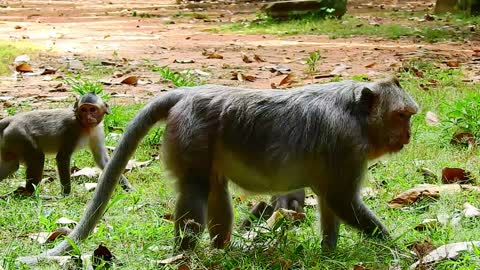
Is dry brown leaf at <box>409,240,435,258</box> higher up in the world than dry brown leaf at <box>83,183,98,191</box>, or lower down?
higher up

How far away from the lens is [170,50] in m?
14.7

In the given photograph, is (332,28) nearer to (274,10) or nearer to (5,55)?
(274,10)

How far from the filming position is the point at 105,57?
13211 mm

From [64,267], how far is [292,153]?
4.44 feet

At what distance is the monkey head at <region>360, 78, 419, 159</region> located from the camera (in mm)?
4637

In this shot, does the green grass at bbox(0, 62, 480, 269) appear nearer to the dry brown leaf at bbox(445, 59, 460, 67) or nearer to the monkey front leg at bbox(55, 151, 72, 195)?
the monkey front leg at bbox(55, 151, 72, 195)

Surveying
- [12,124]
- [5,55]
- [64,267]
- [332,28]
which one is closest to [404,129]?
[64,267]

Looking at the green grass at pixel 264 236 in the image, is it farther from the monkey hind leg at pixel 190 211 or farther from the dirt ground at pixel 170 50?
the dirt ground at pixel 170 50

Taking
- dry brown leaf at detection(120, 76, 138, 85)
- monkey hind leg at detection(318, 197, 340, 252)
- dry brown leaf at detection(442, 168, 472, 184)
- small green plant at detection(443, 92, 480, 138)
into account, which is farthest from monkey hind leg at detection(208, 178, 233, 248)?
dry brown leaf at detection(120, 76, 138, 85)

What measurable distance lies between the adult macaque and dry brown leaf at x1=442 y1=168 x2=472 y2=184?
4.72 ft

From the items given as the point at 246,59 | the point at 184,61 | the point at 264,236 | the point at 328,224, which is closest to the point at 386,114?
the point at 328,224

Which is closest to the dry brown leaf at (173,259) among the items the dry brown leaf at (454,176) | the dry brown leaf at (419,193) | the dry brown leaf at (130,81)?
the dry brown leaf at (419,193)

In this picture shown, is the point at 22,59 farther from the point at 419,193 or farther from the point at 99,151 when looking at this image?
the point at 419,193

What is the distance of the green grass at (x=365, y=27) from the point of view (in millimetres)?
15935
